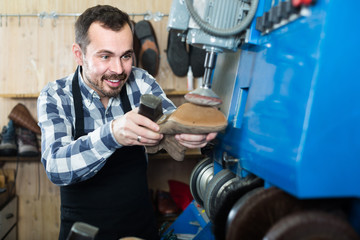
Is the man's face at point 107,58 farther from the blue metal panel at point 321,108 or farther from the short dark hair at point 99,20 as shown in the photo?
the blue metal panel at point 321,108

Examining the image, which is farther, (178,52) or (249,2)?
(178,52)

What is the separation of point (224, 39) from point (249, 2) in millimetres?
113

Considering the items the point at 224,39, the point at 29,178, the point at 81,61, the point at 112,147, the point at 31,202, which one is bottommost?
the point at 31,202

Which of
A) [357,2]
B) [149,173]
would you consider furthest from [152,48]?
[357,2]

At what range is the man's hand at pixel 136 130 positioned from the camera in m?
0.79

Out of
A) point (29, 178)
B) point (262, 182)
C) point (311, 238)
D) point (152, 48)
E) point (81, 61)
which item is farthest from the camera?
point (29, 178)

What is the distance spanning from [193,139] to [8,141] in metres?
2.24

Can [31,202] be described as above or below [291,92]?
below

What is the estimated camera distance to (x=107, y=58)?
125 cm

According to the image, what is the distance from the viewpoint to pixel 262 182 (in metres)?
0.74

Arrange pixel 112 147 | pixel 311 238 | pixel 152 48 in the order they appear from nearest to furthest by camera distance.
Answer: pixel 311 238 → pixel 112 147 → pixel 152 48

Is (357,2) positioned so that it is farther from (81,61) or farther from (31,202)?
(31,202)

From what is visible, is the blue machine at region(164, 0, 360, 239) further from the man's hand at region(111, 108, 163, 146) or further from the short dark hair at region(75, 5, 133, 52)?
the short dark hair at region(75, 5, 133, 52)

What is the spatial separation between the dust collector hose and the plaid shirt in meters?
0.37
